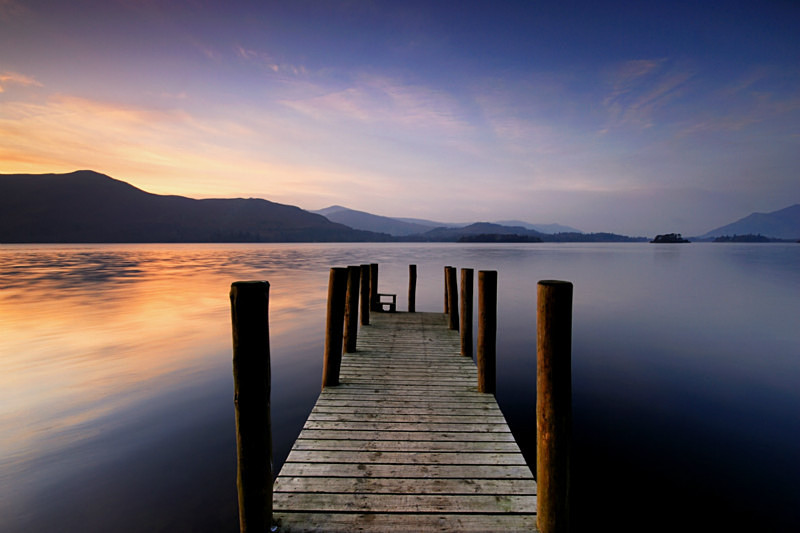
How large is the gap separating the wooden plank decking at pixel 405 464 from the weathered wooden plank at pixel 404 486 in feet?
0.03

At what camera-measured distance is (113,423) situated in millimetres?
8055

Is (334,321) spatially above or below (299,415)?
above

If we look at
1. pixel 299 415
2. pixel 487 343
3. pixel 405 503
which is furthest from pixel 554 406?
pixel 299 415

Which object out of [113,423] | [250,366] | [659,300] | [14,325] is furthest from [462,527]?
[659,300]

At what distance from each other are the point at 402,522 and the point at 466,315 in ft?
17.2

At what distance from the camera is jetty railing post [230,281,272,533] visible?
3277 millimetres

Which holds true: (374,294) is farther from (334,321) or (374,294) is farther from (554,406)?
(554,406)

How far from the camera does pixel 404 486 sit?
4004 millimetres

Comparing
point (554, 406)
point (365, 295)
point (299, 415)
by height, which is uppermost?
point (554, 406)

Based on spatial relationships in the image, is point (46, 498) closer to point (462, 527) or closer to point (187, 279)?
point (462, 527)

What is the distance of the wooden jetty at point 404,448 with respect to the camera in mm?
3314

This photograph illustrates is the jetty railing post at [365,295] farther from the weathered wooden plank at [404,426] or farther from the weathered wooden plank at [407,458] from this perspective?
the weathered wooden plank at [407,458]

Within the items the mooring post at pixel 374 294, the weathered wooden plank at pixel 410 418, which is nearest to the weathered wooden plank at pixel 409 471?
the weathered wooden plank at pixel 410 418

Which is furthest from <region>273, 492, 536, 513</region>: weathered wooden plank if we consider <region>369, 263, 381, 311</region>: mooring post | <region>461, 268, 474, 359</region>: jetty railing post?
<region>369, 263, 381, 311</region>: mooring post
